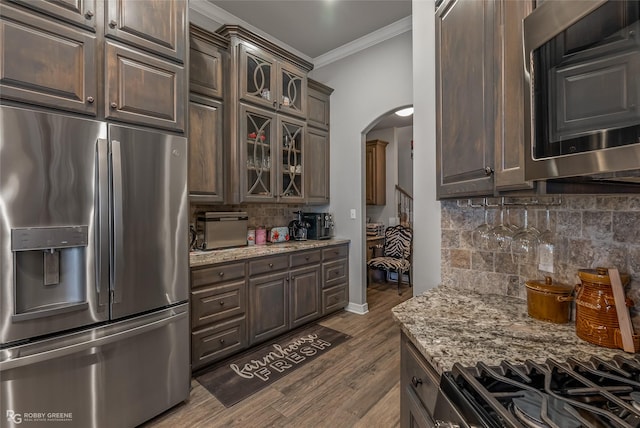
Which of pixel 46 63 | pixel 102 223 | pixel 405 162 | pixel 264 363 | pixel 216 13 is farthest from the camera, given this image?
pixel 405 162

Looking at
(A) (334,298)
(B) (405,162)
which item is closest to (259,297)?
(A) (334,298)

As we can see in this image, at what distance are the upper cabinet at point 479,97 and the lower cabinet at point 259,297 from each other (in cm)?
179

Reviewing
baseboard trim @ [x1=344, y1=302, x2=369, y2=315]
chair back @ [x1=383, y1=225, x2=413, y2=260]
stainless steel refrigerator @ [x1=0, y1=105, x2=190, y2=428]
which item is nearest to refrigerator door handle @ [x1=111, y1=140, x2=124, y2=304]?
stainless steel refrigerator @ [x1=0, y1=105, x2=190, y2=428]

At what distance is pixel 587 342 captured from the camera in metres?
1.01

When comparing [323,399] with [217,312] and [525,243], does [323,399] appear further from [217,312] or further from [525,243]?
[525,243]

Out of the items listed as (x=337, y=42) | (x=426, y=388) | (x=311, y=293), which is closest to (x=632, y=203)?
(x=426, y=388)

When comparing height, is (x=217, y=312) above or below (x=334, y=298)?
above

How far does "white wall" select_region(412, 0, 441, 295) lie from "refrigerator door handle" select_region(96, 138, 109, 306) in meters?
1.73

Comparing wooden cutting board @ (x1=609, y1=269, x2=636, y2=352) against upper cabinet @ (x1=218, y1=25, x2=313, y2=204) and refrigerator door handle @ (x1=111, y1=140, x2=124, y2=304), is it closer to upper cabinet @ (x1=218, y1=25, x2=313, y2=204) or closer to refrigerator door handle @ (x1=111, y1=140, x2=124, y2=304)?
refrigerator door handle @ (x1=111, y1=140, x2=124, y2=304)

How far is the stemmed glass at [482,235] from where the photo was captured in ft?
4.87

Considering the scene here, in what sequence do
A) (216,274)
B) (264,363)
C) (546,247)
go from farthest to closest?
(264,363)
(216,274)
(546,247)

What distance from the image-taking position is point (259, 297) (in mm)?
A: 2693

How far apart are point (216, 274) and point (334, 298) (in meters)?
1.63

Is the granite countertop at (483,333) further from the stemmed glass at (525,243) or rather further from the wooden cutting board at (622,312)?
the stemmed glass at (525,243)
